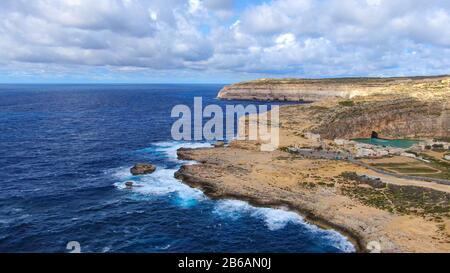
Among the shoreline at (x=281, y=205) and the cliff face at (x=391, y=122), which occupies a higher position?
the cliff face at (x=391, y=122)

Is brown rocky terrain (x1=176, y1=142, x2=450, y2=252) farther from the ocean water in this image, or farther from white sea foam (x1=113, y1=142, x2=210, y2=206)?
the ocean water

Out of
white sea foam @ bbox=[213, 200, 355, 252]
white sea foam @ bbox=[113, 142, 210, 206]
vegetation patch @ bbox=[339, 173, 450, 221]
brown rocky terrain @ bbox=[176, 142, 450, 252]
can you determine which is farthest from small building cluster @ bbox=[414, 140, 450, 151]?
white sea foam @ bbox=[113, 142, 210, 206]

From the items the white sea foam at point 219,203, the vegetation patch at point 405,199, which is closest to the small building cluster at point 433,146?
the vegetation patch at point 405,199

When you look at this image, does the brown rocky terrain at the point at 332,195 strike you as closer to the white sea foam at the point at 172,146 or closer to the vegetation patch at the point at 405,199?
the vegetation patch at the point at 405,199

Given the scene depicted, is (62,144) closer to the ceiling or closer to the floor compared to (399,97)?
closer to the floor

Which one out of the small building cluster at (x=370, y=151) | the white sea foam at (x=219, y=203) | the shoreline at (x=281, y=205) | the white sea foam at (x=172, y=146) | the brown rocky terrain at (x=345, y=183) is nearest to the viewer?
the shoreline at (x=281, y=205)
